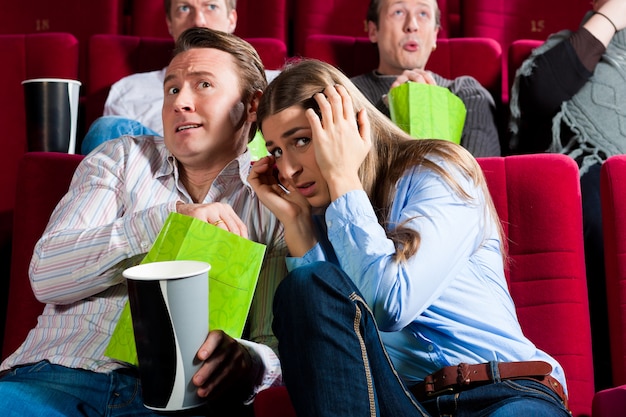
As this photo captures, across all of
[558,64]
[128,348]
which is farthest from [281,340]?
[558,64]

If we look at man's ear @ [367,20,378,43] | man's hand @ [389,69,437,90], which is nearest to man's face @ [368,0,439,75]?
man's ear @ [367,20,378,43]

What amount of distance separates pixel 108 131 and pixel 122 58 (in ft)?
1.24

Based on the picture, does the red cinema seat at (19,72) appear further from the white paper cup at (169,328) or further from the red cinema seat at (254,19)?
the white paper cup at (169,328)

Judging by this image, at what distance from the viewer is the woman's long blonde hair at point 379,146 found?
0.73 m

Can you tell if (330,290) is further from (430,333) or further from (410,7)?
(410,7)

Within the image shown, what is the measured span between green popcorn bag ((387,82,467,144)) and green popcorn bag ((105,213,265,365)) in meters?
0.39

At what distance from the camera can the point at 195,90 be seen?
0.83 meters

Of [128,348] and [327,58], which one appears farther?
[327,58]

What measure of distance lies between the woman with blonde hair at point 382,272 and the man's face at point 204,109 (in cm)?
7

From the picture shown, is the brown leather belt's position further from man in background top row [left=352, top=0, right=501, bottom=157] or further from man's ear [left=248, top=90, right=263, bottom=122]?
man in background top row [left=352, top=0, right=501, bottom=157]

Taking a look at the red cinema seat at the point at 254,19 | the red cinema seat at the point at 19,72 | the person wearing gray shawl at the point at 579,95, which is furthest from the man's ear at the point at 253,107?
the red cinema seat at the point at 254,19

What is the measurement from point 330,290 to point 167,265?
0.43 ft

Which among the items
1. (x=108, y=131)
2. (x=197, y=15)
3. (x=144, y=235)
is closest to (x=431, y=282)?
(x=144, y=235)

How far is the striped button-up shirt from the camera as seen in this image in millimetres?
725
